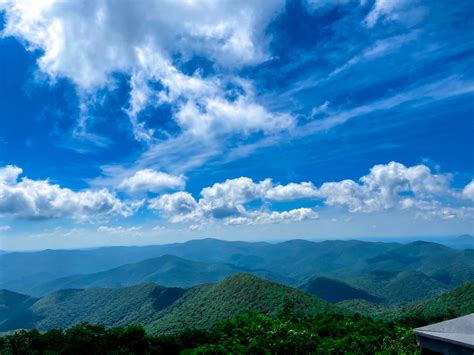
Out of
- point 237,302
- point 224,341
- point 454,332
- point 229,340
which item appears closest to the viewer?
point 454,332

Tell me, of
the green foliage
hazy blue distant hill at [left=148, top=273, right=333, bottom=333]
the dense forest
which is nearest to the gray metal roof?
the dense forest

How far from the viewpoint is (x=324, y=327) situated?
166ft

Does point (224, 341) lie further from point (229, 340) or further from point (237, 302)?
point (237, 302)

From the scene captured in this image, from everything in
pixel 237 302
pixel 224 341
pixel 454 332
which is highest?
pixel 454 332

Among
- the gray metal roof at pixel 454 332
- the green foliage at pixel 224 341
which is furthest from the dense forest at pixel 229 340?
the gray metal roof at pixel 454 332

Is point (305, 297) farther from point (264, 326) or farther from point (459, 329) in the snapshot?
point (459, 329)

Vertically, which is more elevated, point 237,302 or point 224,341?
point 224,341

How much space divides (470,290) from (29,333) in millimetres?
136522

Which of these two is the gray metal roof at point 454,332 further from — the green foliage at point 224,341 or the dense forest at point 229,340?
the green foliage at point 224,341

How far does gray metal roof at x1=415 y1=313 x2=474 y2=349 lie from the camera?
462 inches

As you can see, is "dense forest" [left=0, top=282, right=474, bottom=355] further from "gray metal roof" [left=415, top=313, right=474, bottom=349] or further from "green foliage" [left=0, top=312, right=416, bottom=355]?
"gray metal roof" [left=415, top=313, right=474, bottom=349]

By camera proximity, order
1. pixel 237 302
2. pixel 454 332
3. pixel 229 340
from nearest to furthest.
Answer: pixel 454 332, pixel 229 340, pixel 237 302

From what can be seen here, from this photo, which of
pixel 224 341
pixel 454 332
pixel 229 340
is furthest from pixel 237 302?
pixel 454 332

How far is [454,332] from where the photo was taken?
40.7 ft
